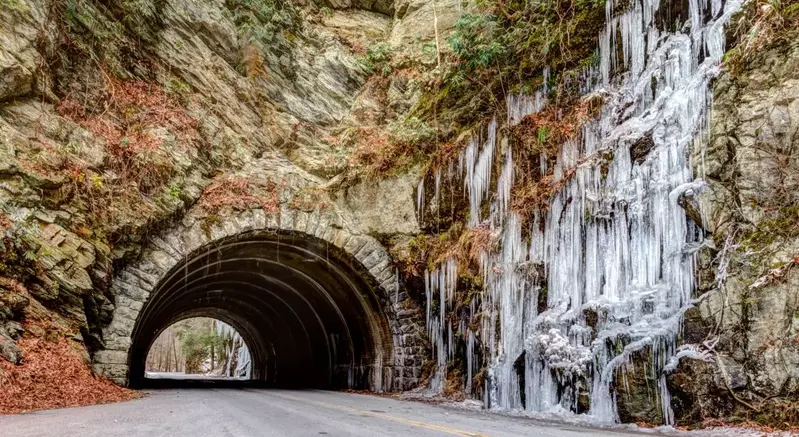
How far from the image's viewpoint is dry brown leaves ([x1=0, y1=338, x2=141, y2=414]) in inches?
277

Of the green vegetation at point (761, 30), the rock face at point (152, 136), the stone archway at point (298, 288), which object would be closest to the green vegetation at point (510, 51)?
the rock face at point (152, 136)

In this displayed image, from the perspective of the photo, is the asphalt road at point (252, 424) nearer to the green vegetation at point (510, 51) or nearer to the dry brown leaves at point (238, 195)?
the dry brown leaves at point (238, 195)

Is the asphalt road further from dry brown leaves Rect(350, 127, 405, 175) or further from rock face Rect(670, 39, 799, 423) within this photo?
dry brown leaves Rect(350, 127, 405, 175)

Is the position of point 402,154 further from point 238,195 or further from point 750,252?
point 750,252

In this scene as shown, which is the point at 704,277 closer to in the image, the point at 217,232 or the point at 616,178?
the point at 616,178

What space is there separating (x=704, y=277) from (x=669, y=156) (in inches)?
83.4

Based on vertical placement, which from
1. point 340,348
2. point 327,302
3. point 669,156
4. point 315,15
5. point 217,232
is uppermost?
point 315,15

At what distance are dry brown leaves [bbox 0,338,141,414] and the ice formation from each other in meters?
6.58

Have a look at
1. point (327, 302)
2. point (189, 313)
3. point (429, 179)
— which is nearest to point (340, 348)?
point (327, 302)

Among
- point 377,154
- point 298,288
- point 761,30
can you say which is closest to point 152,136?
point 377,154

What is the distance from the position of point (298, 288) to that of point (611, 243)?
410 inches

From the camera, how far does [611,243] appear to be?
877 cm

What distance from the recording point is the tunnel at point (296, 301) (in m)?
13.4

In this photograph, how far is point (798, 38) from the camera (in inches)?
296
